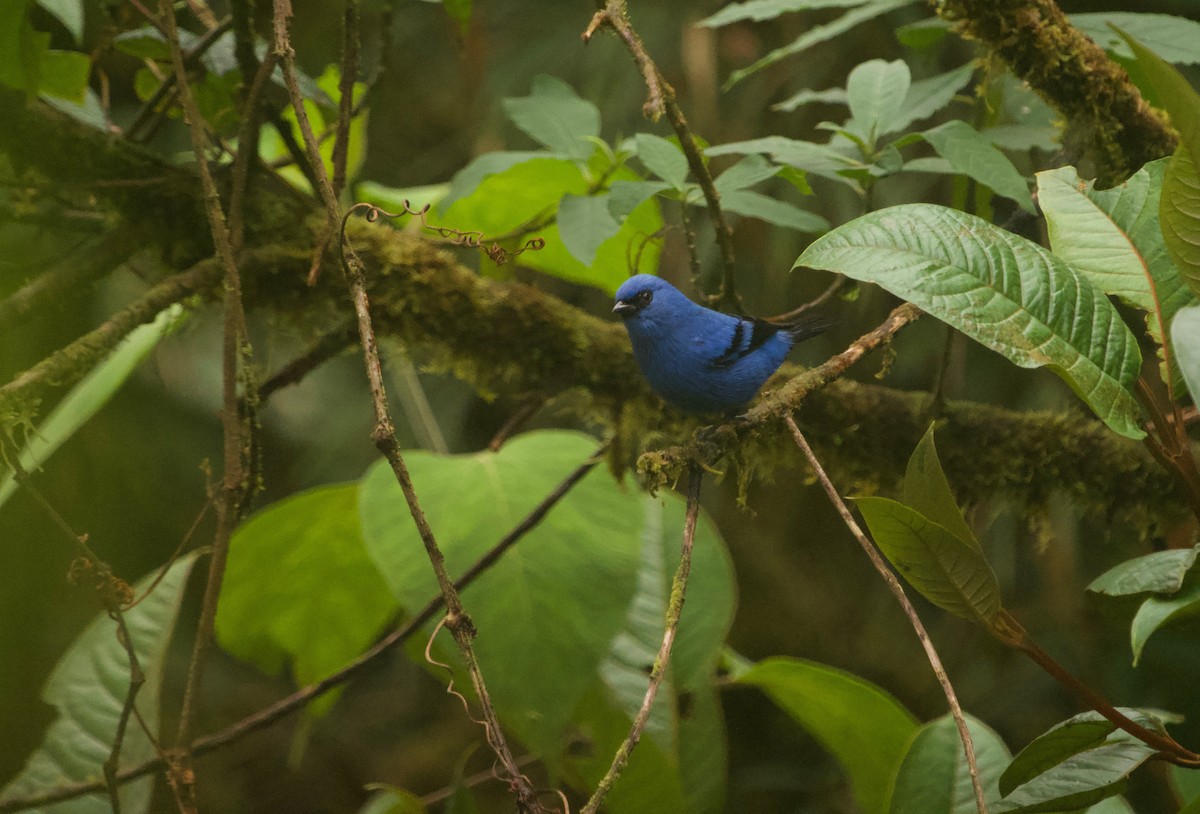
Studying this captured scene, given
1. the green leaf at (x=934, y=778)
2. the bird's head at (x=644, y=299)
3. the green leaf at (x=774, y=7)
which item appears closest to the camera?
the green leaf at (x=934, y=778)

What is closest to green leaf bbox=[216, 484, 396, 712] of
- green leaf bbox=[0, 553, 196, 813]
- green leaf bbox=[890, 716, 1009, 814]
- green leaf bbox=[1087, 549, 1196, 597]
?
green leaf bbox=[0, 553, 196, 813]

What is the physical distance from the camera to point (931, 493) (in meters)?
1.31

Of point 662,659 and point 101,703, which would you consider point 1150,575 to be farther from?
point 101,703

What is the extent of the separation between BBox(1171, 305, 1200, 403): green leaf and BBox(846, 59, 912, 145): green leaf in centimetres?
87

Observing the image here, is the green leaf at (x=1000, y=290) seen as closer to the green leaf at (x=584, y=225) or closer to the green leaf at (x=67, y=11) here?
the green leaf at (x=584, y=225)

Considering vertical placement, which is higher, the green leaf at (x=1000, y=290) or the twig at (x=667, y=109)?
the twig at (x=667, y=109)

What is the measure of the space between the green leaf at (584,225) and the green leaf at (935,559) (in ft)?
2.29

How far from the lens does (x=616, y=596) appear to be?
5.93 feet

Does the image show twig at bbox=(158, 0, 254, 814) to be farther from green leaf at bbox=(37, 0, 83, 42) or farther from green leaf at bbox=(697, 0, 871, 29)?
green leaf at bbox=(697, 0, 871, 29)

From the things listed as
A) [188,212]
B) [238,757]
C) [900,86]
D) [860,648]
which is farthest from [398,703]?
[900,86]

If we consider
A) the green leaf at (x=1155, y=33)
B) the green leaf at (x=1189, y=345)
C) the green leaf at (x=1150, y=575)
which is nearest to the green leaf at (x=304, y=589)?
the green leaf at (x=1150, y=575)

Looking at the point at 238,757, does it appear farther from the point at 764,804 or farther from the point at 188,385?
the point at 764,804

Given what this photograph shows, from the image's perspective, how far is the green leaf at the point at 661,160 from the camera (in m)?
1.77

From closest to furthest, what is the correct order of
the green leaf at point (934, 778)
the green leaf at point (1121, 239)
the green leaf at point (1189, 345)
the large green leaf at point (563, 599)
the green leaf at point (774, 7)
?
the green leaf at point (1189, 345), the green leaf at point (1121, 239), the green leaf at point (934, 778), the large green leaf at point (563, 599), the green leaf at point (774, 7)
